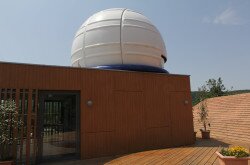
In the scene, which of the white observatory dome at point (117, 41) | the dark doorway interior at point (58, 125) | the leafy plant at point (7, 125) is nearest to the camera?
the leafy plant at point (7, 125)

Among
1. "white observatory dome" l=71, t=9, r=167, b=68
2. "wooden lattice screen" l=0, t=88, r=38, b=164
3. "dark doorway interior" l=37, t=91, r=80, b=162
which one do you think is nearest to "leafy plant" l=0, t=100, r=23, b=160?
"wooden lattice screen" l=0, t=88, r=38, b=164

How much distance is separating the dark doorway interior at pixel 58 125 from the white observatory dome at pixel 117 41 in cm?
372

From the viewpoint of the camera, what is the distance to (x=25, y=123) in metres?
9.88

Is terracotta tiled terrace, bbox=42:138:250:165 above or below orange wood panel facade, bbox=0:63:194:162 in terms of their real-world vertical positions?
below

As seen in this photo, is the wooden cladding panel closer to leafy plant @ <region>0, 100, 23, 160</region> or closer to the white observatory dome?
the white observatory dome

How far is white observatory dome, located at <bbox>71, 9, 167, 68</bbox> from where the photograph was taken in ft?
45.7

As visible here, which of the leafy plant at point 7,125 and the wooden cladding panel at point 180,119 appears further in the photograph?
the wooden cladding panel at point 180,119

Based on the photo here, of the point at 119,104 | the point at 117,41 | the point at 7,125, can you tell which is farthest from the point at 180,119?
the point at 7,125

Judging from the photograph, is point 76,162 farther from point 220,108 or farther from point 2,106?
point 220,108

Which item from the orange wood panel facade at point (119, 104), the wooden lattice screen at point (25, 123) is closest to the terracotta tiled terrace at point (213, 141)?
the orange wood panel facade at point (119, 104)

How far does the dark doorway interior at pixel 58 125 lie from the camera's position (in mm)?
10320

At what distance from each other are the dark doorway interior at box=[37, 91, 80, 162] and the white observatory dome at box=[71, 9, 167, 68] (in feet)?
12.2

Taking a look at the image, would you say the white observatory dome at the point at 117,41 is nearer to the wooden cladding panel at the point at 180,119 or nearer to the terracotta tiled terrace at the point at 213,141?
the wooden cladding panel at the point at 180,119

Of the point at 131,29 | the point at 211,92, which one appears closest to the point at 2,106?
the point at 131,29
